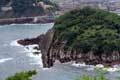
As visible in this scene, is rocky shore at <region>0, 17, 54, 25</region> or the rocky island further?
rocky shore at <region>0, 17, 54, 25</region>

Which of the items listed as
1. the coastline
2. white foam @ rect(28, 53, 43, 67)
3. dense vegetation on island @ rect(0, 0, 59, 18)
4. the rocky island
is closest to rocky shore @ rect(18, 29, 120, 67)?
the rocky island

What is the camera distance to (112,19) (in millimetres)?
50312

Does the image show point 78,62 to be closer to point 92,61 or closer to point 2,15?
point 92,61

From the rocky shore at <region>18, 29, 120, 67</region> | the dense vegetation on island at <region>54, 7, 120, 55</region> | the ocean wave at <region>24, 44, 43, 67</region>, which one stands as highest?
the dense vegetation on island at <region>54, 7, 120, 55</region>

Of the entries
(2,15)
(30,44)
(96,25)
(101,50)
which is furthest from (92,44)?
(2,15)

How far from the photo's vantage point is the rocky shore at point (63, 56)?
4291 centimetres

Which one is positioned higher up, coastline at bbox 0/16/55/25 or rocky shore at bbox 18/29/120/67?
rocky shore at bbox 18/29/120/67

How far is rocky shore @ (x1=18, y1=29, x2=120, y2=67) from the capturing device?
42.9 m

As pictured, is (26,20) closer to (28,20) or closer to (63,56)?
(28,20)

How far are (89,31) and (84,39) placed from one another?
90.0 inches

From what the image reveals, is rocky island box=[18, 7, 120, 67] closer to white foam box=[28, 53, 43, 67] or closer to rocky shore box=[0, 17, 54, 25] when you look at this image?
white foam box=[28, 53, 43, 67]

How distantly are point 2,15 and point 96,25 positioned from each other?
3917 centimetres

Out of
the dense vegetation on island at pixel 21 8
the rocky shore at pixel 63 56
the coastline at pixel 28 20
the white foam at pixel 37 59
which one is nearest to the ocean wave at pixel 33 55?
the white foam at pixel 37 59

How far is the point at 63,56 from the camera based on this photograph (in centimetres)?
4538
